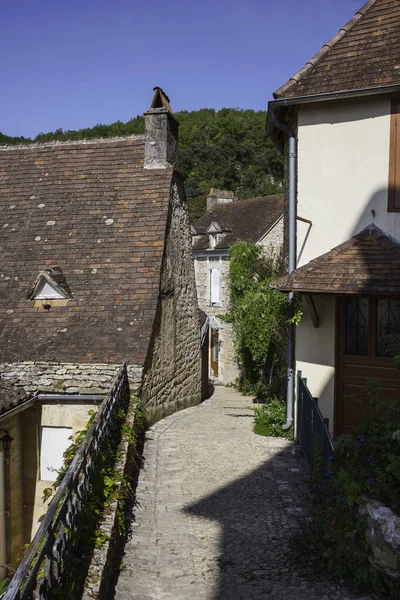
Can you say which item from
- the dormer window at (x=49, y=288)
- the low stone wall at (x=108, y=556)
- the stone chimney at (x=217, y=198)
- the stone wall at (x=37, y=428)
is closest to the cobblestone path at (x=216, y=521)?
the low stone wall at (x=108, y=556)

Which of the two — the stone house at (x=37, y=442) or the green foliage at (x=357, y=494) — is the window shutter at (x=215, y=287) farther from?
the green foliage at (x=357, y=494)

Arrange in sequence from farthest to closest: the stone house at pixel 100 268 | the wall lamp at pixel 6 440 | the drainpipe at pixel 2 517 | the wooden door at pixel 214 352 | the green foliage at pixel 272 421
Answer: the wooden door at pixel 214 352 < the green foliage at pixel 272 421 < the stone house at pixel 100 268 < the wall lamp at pixel 6 440 < the drainpipe at pixel 2 517

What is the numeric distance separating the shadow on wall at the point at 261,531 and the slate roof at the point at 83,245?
10.8ft

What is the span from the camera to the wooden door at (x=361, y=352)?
27.6ft

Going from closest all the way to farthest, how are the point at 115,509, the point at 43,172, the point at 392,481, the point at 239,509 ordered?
the point at 392,481, the point at 115,509, the point at 239,509, the point at 43,172

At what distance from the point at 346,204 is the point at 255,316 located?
32.7ft

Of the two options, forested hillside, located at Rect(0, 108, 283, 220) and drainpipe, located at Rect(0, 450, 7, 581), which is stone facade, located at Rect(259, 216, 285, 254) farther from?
forested hillside, located at Rect(0, 108, 283, 220)

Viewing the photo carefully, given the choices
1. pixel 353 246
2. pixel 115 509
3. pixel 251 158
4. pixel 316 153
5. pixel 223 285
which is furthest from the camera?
pixel 251 158

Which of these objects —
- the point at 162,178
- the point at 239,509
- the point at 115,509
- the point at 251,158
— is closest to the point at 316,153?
the point at 162,178

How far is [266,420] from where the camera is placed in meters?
10.5

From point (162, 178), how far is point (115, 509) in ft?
27.6

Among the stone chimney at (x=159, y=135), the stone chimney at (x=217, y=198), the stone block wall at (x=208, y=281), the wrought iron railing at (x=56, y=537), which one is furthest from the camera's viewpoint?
the stone chimney at (x=217, y=198)

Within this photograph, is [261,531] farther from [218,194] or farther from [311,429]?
[218,194]

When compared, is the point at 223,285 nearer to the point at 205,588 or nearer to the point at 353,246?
the point at 353,246
